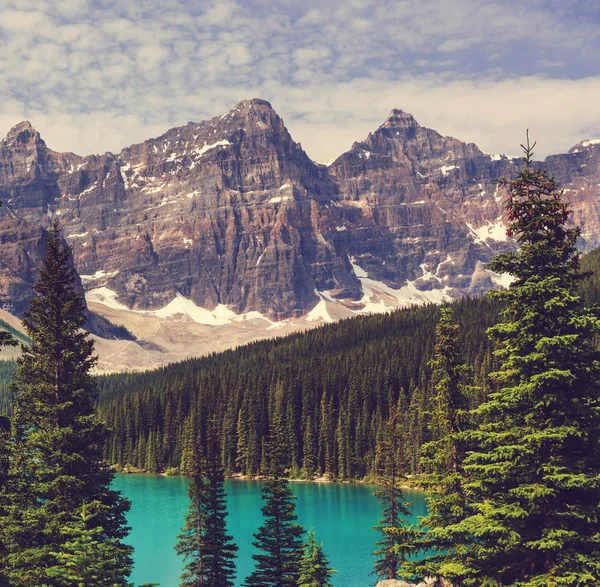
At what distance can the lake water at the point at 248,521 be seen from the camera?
224ft

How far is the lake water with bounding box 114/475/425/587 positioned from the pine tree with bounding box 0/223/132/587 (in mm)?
36831

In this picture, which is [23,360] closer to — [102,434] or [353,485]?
[102,434]

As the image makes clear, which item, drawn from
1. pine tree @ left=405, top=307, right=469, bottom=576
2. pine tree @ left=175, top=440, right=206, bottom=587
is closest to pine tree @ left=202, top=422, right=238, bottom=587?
pine tree @ left=175, top=440, right=206, bottom=587

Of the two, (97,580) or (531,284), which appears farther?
(97,580)

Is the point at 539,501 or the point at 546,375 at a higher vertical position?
the point at 546,375

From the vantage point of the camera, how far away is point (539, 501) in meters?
19.9

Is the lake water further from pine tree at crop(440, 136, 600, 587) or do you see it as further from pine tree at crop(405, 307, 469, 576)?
pine tree at crop(440, 136, 600, 587)

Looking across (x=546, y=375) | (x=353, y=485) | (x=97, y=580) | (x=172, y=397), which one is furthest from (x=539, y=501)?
(x=172, y=397)

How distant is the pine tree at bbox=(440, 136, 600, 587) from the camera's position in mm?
19141

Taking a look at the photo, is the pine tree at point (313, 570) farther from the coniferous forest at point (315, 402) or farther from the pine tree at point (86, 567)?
the coniferous forest at point (315, 402)

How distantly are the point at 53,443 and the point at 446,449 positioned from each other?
52.5 feet

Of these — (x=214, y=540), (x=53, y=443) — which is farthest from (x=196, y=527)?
(x=53, y=443)

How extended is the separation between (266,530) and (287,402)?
106887 millimetres

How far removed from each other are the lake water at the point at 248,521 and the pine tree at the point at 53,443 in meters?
36.8
